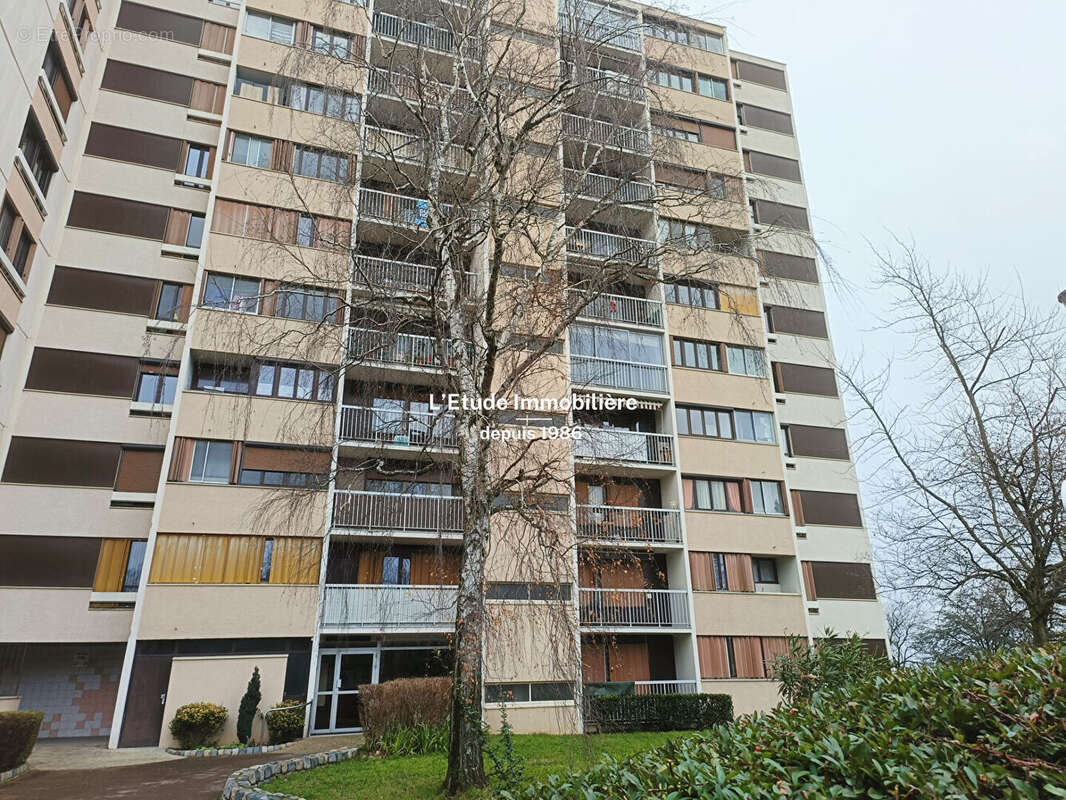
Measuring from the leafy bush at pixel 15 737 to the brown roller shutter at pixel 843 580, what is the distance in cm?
2062

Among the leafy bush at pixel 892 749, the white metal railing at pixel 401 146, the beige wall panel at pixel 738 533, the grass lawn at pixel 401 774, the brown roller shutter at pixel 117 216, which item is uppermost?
the brown roller shutter at pixel 117 216

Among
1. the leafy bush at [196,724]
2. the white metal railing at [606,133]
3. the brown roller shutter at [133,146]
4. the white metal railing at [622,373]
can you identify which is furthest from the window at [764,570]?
the brown roller shutter at [133,146]

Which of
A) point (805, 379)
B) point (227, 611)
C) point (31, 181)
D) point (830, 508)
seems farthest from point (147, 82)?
point (830, 508)

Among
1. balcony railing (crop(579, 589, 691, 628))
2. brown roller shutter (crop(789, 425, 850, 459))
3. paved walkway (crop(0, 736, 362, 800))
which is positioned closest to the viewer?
paved walkway (crop(0, 736, 362, 800))

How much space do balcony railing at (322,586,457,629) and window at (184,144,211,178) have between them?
550 inches

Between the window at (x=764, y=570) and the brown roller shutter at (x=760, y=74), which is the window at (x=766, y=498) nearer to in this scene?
the window at (x=764, y=570)

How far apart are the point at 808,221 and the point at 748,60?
7.84 metres

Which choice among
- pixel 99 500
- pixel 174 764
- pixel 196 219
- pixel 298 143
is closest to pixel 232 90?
pixel 298 143

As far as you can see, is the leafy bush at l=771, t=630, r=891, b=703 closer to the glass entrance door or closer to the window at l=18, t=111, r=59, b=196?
the glass entrance door

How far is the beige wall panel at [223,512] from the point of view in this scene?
1612cm

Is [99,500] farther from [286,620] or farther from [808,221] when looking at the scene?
[808,221]

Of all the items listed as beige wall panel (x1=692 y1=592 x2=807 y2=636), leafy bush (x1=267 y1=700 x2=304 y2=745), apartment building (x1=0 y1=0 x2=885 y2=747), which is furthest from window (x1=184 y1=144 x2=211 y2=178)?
beige wall panel (x1=692 y1=592 x2=807 y2=636)

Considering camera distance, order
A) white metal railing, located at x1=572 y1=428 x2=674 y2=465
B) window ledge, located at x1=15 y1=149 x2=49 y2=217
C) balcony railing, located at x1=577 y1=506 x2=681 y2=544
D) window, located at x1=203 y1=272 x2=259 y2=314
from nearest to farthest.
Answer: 1. window ledge, located at x1=15 y1=149 x2=49 y2=217
2. window, located at x1=203 y1=272 x2=259 y2=314
3. balcony railing, located at x1=577 y1=506 x2=681 y2=544
4. white metal railing, located at x1=572 y1=428 x2=674 y2=465

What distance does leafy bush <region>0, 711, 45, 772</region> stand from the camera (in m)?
11.6
